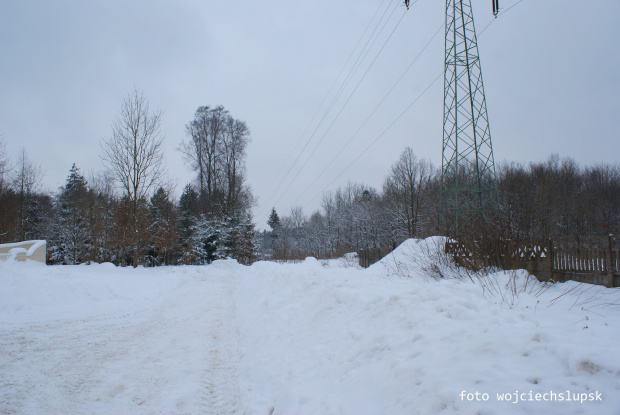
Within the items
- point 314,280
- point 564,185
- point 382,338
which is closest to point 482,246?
point 314,280

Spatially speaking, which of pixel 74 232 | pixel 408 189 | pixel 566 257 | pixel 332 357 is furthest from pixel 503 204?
pixel 74 232

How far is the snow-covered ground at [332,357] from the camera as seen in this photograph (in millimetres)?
2648

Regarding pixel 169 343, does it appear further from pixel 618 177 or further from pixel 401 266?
pixel 618 177

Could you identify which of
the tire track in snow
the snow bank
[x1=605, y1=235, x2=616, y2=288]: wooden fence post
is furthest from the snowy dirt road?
[x1=605, y1=235, x2=616, y2=288]: wooden fence post

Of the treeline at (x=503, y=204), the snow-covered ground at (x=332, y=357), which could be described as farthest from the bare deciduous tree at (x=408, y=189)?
the snow-covered ground at (x=332, y=357)

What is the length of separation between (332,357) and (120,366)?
10.6 feet

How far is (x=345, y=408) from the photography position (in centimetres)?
326

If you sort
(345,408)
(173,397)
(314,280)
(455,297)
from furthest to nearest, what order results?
(314,280) < (455,297) < (173,397) < (345,408)

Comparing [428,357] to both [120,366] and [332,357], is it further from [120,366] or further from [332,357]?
[120,366]

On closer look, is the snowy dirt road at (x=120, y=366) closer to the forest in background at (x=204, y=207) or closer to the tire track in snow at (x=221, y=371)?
the tire track in snow at (x=221, y=371)

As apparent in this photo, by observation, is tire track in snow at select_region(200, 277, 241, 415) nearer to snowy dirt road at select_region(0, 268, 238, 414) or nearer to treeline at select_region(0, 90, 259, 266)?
snowy dirt road at select_region(0, 268, 238, 414)

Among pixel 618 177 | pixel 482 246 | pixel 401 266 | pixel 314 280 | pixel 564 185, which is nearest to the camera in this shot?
pixel 314 280

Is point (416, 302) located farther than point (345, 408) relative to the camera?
Yes

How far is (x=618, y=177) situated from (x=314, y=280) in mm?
63528
